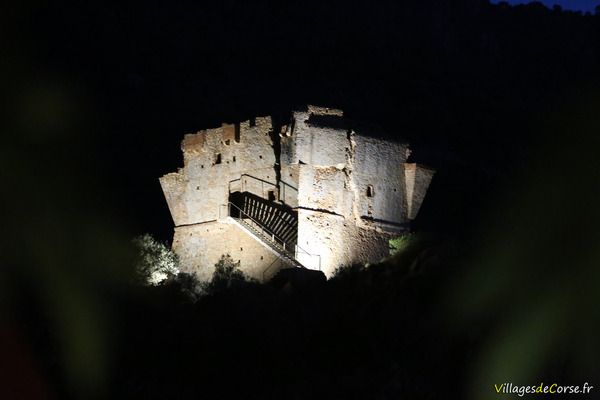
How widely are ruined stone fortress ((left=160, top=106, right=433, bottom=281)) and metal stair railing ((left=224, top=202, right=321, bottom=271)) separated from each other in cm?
4

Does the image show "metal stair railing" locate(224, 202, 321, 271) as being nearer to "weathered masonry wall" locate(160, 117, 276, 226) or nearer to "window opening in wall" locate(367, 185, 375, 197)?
"weathered masonry wall" locate(160, 117, 276, 226)

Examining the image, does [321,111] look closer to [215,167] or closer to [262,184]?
[262,184]

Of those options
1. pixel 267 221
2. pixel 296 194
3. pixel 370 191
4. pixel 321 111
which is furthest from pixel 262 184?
pixel 370 191

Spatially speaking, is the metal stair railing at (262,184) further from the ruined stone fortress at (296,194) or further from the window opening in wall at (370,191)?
the window opening in wall at (370,191)

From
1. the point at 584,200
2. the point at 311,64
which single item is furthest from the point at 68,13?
the point at 584,200

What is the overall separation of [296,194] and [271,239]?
2076 mm

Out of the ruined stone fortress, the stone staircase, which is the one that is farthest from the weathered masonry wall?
the stone staircase

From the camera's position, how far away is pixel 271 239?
→ 3344 centimetres

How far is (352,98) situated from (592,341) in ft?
149

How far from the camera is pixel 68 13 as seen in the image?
7025 centimetres

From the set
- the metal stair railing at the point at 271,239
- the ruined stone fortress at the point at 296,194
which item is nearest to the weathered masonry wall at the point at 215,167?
the ruined stone fortress at the point at 296,194

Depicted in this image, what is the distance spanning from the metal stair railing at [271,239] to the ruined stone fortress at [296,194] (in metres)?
0.04

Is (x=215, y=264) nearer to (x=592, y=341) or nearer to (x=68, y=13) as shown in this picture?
(x=592, y=341)

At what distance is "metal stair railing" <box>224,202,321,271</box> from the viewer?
32.5 meters
